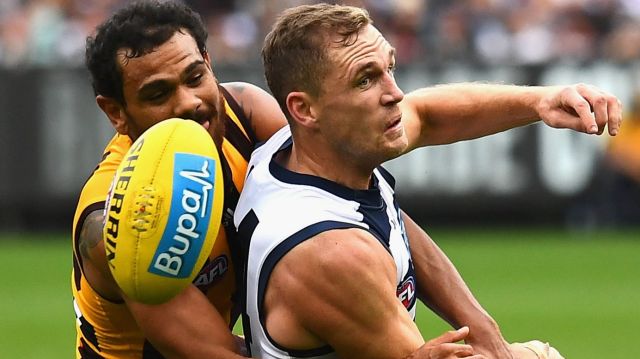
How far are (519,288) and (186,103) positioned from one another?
8.63 meters

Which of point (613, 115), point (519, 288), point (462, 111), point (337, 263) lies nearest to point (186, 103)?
point (337, 263)

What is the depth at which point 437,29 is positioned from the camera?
57.9ft

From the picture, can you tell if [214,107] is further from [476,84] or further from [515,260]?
[515,260]

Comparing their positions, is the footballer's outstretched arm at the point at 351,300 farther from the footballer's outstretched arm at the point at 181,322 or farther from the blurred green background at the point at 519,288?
the blurred green background at the point at 519,288

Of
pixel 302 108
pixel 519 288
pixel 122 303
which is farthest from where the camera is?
pixel 519 288

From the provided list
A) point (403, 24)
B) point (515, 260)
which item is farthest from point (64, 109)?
point (515, 260)

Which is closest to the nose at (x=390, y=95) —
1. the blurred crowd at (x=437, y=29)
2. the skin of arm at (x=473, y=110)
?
the skin of arm at (x=473, y=110)

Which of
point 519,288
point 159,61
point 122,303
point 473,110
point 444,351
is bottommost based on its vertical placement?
point 519,288

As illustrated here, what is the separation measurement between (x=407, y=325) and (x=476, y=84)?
1.57 meters

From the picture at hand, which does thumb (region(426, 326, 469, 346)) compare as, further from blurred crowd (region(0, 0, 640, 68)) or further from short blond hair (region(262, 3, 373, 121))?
blurred crowd (region(0, 0, 640, 68))

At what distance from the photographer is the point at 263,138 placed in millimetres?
6445

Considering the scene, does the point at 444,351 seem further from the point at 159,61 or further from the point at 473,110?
the point at 159,61

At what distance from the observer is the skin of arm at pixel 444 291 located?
6.25 meters

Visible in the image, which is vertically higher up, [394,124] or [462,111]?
[394,124]
